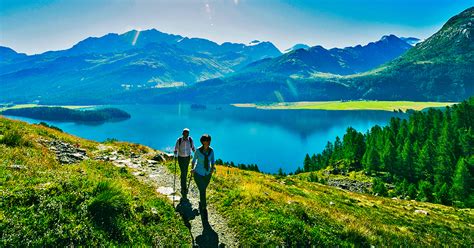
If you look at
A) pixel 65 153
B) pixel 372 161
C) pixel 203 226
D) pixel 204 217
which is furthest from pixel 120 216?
pixel 372 161

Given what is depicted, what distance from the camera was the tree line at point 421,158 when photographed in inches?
2486

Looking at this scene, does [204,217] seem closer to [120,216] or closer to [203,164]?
[203,164]

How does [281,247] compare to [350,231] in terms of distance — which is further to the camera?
[350,231]

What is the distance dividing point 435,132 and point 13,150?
120719 mm

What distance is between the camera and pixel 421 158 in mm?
83812

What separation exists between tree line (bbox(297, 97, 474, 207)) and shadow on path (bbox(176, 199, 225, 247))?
53.7m

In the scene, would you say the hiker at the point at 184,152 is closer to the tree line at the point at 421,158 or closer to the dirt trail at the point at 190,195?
the dirt trail at the point at 190,195

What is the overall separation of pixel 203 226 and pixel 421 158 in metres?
91.3

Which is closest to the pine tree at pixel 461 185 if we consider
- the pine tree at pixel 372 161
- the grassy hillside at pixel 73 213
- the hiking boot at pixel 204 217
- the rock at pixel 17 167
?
the pine tree at pixel 372 161

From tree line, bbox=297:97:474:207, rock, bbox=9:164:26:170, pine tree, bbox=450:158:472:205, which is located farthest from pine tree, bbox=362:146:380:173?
rock, bbox=9:164:26:170

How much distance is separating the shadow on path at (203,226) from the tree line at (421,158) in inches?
2115

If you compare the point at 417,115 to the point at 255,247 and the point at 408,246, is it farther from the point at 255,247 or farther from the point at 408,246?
the point at 255,247

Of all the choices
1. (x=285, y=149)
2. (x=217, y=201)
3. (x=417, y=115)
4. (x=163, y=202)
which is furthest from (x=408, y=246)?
(x=285, y=149)

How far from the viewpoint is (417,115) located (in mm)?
118750
